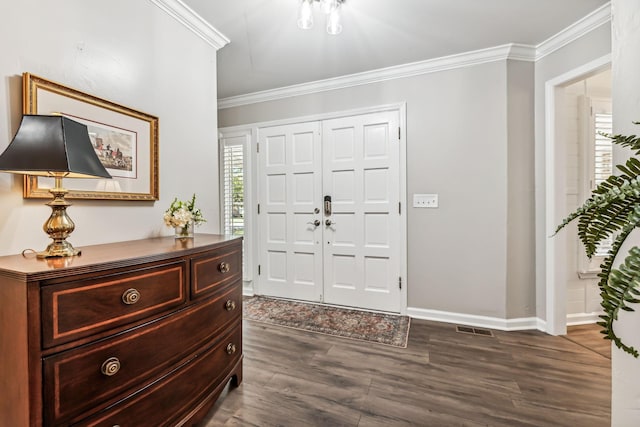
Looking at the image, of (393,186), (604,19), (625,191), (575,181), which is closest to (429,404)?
(625,191)

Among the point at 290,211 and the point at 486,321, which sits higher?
the point at 290,211

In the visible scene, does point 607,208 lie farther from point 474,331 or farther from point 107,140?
point 474,331

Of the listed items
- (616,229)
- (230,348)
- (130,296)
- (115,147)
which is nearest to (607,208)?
(616,229)

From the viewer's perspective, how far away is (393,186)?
312cm

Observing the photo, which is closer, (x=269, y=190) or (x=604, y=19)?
(x=604, y=19)

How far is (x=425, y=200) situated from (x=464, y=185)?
381mm

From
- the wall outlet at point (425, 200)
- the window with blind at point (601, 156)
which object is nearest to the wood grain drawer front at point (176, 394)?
the wall outlet at point (425, 200)

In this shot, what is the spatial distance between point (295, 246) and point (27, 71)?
267 cm

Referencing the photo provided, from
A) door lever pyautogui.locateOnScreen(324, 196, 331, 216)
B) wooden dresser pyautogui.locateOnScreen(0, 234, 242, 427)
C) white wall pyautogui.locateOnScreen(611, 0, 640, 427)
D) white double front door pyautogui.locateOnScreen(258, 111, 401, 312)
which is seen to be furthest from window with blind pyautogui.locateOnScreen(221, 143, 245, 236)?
white wall pyautogui.locateOnScreen(611, 0, 640, 427)

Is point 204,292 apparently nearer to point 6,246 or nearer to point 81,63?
point 6,246

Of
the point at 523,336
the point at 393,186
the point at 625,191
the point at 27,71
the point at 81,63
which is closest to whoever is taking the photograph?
the point at 625,191

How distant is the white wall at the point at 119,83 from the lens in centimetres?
126

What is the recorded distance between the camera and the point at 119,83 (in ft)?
5.59

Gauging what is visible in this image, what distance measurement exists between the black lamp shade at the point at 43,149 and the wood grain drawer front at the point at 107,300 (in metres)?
0.42
